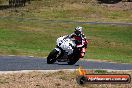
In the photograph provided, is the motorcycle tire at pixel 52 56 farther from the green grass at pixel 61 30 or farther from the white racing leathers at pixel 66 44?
the green grass at pixel 61 30

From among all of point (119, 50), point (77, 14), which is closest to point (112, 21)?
point (77, 14)

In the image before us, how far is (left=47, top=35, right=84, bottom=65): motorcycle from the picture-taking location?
20.2 metres

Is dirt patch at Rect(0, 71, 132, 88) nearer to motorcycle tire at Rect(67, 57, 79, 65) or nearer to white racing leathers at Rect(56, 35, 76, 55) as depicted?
white racing leathers at Rect(56, 35, 76, 55)

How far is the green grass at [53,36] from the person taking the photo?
36.7 metres

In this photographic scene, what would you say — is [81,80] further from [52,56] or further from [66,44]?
[52,56]

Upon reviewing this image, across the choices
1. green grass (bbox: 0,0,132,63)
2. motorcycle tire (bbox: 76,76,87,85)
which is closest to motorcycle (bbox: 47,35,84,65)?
green grass (bbox: 0,0,132,63)

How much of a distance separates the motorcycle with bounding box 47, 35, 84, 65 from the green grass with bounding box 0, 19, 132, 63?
11.7 metres

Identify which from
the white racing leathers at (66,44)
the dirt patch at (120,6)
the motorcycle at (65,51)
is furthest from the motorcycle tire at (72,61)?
the dirt patch at (120,6)

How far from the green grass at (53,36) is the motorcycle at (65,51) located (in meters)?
11.7

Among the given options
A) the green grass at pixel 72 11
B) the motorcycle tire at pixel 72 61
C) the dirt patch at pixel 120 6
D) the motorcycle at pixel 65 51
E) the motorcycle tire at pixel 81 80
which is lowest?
the green grass at pixel 72 11

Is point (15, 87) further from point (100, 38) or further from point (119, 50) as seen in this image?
point (100, 38)

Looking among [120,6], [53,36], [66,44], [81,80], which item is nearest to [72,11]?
[120,6]

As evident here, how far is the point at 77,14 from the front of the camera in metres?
66.0

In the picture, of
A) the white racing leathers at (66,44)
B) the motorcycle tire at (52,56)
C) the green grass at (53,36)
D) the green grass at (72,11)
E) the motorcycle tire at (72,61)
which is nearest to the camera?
the white racing leathers at (66,44)
